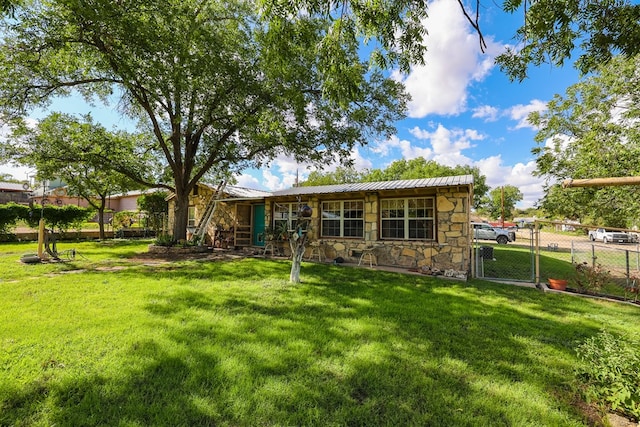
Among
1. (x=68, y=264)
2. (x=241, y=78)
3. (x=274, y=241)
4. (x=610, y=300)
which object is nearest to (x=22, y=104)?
(x=68, y=264)

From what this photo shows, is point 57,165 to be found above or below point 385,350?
above

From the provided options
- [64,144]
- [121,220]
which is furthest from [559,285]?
[121,220]

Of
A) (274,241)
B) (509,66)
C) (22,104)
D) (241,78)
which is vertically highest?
(241,78)

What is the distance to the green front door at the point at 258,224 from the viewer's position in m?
13.8

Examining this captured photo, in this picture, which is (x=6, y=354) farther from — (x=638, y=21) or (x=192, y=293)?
(x=638, y=21)

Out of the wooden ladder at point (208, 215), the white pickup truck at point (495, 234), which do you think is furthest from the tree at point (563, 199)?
the wooden ladder at point (208, 215)

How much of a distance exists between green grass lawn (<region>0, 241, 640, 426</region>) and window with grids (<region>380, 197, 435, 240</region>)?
3400mm

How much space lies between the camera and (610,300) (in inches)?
243

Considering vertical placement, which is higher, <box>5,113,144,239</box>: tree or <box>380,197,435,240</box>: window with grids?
<box>5,113,144,239</box>: tree

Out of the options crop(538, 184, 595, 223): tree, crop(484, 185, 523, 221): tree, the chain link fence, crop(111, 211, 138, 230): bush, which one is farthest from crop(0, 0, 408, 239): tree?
crop(484, 185, 523, 221): tree

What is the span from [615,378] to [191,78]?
462 inches

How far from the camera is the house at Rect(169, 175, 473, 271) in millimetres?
8617

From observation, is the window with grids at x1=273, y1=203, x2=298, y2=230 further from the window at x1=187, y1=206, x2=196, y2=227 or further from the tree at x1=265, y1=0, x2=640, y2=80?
the tree at x1=265, y1=0, x2=640, y2=80

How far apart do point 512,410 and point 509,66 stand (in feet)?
13.5
